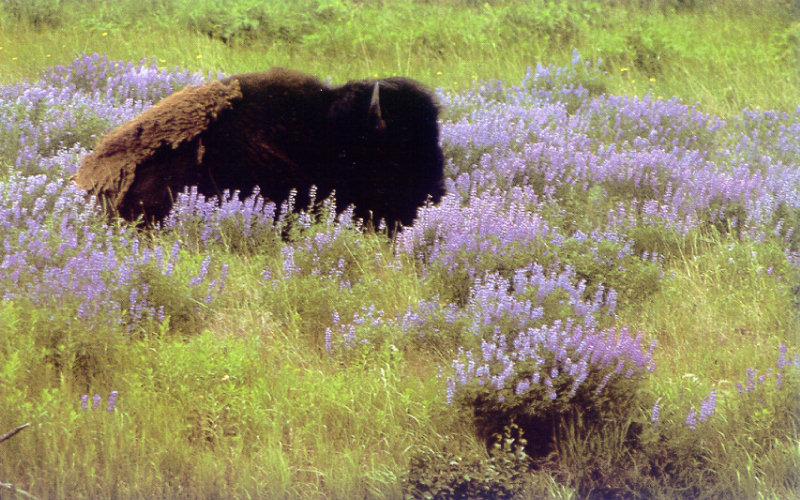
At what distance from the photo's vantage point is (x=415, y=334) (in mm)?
4121

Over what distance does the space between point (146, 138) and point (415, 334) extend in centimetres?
218

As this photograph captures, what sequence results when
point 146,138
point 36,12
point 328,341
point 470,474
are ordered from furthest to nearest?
point 36,12, point 146,138, point 328,341, point 470,474

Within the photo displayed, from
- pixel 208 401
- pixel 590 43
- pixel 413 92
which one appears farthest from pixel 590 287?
pixel 590 43

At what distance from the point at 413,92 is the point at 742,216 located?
2341mm

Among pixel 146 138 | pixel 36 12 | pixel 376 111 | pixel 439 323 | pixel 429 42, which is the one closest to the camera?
pixel 439 323

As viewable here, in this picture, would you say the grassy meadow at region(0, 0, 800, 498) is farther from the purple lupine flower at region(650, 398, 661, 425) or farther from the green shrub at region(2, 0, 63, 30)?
the green shrub at region(2, 0, 63, 30)

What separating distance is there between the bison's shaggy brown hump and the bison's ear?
0.81m

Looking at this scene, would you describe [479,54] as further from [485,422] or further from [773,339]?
[485,422]

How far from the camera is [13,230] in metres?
4.75

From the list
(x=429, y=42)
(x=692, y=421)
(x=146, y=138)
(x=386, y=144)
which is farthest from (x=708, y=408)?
(x=429, y=42)

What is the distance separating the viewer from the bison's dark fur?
17.2 ft

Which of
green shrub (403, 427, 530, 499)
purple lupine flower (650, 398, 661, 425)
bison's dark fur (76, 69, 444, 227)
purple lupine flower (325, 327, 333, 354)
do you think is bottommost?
green shrub (403, 427, 530, 499)

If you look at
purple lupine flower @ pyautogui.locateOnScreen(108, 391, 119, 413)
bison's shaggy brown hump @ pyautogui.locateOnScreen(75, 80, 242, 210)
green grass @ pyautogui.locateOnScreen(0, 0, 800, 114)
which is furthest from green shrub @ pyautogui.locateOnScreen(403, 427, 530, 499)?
green grass @ pyautogui.locateOnScreen(0, 0, 800, 114)

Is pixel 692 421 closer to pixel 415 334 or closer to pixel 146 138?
pixel 415 334
